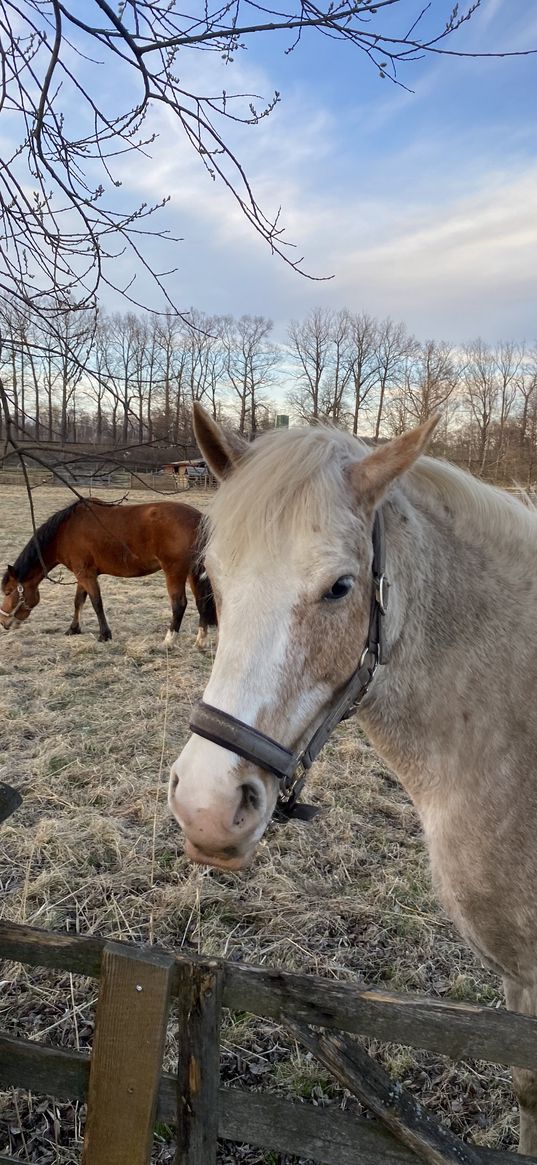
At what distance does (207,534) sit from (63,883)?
9.33 feet

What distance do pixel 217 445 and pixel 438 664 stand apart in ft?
3.49

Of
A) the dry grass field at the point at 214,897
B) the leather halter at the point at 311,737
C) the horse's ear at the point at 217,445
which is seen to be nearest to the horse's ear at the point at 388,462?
the leather halter at the point at 311,737

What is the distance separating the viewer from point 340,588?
1.59 metres

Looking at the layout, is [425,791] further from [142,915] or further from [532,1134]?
[142,915]

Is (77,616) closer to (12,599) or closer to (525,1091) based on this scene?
(12,599)

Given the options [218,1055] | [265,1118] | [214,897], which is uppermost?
[218,1055]

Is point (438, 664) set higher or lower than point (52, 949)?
higher

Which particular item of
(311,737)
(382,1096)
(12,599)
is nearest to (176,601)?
(12,599)

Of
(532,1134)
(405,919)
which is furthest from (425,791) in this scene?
(405,919)

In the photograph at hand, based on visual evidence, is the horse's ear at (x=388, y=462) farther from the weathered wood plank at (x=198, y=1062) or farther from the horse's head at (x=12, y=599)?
the horse's head at (x=12, y=599)

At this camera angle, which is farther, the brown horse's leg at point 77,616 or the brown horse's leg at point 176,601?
the brown horse's leg at point 77,616

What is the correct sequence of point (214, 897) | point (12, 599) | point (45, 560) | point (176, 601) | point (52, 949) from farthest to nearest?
point (45, 560), point (176, 601), point (12, 599), point (214, 897), point (52, 949)

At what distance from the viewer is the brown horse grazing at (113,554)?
27.7 ft

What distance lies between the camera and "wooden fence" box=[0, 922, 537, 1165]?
133cm
